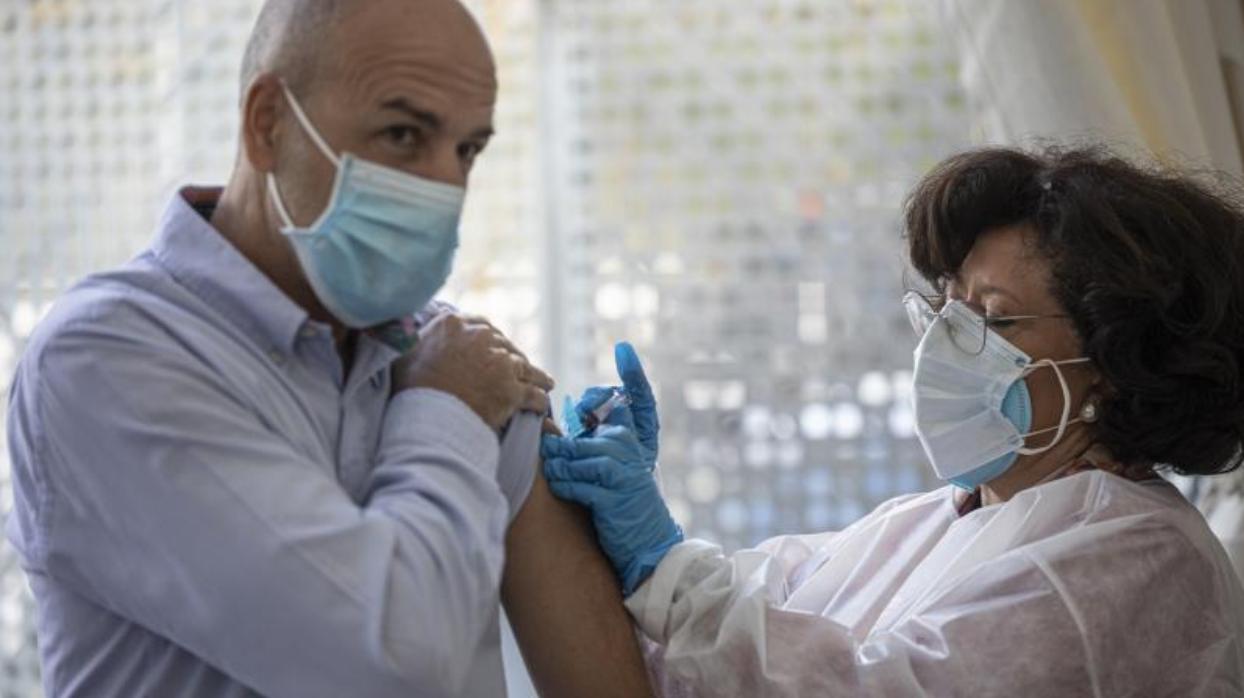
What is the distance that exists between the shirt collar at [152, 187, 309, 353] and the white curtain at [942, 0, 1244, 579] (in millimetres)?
1573

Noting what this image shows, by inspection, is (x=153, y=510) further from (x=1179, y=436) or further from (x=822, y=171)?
(x=822, y=171)

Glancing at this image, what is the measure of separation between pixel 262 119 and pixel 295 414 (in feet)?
0.88

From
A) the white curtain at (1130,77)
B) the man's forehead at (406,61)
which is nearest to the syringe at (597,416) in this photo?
the man's forehead at (406,61)

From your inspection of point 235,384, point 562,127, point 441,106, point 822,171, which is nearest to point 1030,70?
point 822,171

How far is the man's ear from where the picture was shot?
1387 millimetres

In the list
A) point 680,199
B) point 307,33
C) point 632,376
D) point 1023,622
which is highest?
point 307,33

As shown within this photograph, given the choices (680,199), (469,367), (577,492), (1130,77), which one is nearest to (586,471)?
(577,492)

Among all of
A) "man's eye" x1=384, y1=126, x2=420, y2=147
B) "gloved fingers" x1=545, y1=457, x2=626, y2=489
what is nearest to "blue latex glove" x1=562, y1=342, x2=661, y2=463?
"gloved fingers" x1=545, y1=457, x2=626, y2=489

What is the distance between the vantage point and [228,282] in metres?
1.40

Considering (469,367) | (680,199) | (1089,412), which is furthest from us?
(680,199)

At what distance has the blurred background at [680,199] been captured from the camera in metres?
3.55

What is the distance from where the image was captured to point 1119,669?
1.70m

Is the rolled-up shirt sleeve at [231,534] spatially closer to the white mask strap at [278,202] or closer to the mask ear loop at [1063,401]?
the white mask strap at [278,202]

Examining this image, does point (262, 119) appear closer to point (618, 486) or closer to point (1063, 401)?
point (618, 486)
